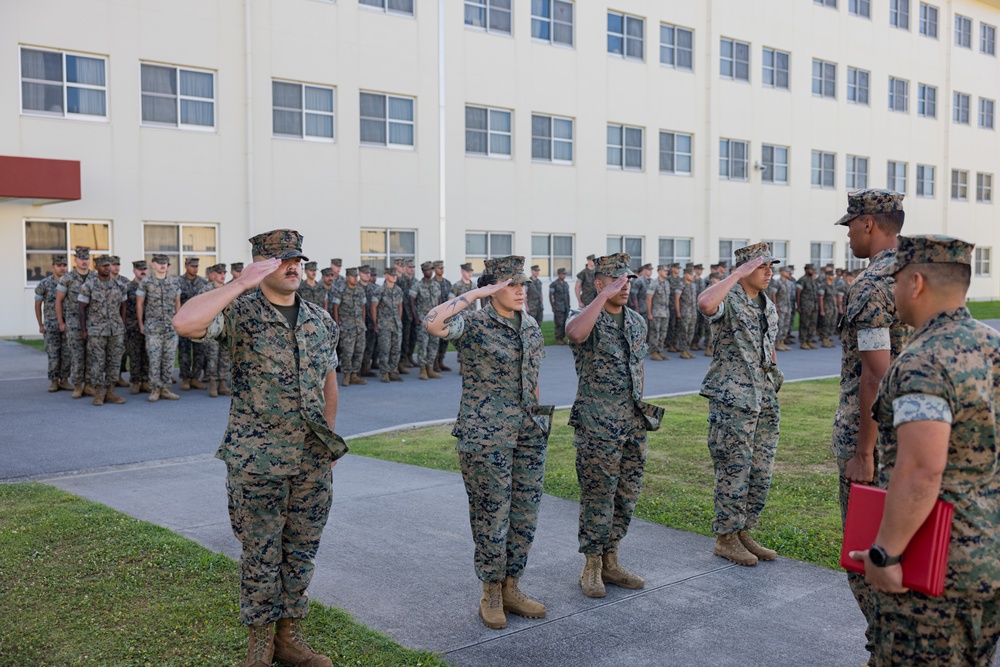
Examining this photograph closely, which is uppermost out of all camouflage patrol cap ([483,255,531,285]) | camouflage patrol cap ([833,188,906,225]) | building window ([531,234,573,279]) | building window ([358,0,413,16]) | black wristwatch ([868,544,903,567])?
building window ([358,0,413,16])

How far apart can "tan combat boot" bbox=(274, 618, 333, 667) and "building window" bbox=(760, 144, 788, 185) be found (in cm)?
3414

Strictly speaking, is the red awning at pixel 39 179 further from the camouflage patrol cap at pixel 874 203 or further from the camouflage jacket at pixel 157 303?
the camouflage patrol cap at pixel 874 203

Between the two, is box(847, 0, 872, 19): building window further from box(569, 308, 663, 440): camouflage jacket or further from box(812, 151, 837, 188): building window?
box(569, 308, 663, 440): camouflage jacket

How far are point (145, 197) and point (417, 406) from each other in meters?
12.1

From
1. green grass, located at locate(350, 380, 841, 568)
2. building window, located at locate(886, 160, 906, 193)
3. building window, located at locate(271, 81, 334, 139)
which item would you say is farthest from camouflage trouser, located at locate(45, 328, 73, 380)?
building window, located at locate(886, 160, 906, 193)

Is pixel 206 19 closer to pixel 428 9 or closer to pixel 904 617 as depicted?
pixel 428 9

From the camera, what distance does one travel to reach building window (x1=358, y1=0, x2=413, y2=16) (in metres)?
25.8

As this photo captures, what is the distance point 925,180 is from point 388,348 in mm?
35519

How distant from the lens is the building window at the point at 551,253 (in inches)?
1182

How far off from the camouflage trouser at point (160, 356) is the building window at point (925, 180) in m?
38.7

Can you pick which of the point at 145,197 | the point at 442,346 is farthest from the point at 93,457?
the point at 145,197

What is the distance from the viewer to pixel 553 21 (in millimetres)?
29734

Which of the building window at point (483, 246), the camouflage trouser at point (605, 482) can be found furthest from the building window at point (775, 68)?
the camouflage trouser at point (605, 482)

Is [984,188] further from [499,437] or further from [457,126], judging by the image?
[499,437]
